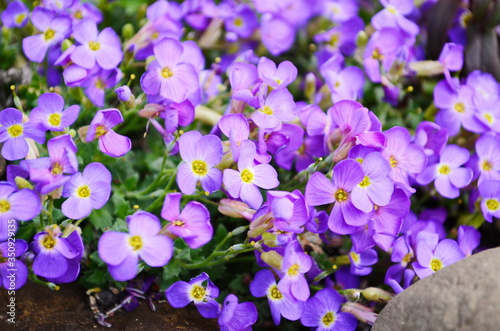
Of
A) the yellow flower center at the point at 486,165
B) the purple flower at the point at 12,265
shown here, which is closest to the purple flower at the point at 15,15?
the purple flower at the point at 12,265

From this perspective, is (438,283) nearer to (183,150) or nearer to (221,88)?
(183,150)

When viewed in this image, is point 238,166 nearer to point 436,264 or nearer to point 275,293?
point 275,293

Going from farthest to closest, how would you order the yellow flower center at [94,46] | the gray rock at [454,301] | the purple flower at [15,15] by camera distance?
the purple flower at [15,15] < the yellow flower center at [94,46] < the gray rock at [454,301]

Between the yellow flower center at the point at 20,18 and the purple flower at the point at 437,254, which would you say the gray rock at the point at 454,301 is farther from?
the yellow flower center at the point at 20,18

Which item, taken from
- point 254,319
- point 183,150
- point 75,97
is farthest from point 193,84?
point 254,319

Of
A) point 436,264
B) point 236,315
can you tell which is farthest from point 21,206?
point 436,264

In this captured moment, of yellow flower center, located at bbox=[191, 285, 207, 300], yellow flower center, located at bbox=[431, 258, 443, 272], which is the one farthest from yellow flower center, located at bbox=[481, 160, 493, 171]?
yellow flower center, located at bbox=[191, 285, 207, 300]
